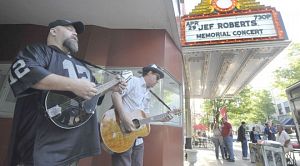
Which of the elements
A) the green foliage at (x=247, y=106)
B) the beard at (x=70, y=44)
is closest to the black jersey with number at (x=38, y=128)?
the beard at (x=70, y=44)

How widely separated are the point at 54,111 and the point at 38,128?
0.53 ft

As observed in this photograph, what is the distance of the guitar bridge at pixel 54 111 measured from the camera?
4.49ft

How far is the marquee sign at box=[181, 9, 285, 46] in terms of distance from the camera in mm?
4809

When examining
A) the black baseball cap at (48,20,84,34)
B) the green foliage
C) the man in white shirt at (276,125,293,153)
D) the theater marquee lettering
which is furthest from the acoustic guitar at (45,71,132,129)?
the green foliage

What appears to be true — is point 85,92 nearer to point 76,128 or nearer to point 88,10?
point 76,128

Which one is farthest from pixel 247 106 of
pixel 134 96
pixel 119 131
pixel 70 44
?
pixel 70 44

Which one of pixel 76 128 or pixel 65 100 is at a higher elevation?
pixel 65 100

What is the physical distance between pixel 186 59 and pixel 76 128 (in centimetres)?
508

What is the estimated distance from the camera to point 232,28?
5027mm

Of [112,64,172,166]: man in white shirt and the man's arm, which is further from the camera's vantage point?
[112,64,172,166]: man in white shirt

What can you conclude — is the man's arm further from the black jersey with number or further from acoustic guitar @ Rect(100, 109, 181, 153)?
acoustic guitar @ Rect(100, 109, 181, 153)

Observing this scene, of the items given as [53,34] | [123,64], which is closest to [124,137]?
[53,34]

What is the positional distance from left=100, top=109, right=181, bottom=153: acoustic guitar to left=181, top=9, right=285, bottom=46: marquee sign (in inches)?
118

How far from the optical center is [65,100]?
4.85 feet
